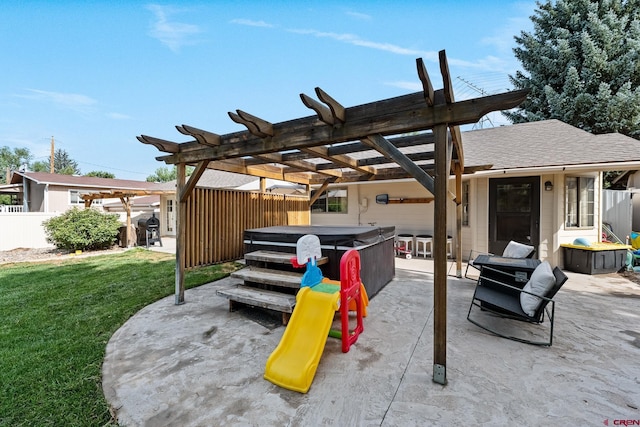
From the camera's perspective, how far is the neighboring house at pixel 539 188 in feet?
20.2

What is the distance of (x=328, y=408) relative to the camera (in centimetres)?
208

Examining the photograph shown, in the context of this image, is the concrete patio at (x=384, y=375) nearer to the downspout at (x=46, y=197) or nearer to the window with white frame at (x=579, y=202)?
the window with white frame at (x=579, y=202)

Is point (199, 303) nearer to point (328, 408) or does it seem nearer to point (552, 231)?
point (328, 408)

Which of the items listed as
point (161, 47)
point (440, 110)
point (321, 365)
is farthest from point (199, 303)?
point (161, 47)

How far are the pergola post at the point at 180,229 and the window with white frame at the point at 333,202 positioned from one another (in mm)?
6311

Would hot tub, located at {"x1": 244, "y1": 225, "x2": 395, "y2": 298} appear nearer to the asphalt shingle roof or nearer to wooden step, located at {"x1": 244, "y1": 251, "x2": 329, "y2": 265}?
wooden step, located at {"x1": 244, "y1": 251, "x2": 329, "y2": 265}

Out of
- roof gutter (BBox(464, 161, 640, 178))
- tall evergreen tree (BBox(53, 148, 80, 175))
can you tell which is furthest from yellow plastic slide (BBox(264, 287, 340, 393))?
tall evergreen tree (BBox(53, 148, 80, 175))

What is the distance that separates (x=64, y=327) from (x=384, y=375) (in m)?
4.09

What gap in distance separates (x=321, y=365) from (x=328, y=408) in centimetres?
59

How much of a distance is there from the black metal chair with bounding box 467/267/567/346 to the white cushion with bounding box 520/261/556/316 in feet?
0.09

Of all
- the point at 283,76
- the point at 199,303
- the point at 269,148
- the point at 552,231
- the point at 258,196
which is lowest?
the point at 199,303

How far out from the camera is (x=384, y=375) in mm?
2484

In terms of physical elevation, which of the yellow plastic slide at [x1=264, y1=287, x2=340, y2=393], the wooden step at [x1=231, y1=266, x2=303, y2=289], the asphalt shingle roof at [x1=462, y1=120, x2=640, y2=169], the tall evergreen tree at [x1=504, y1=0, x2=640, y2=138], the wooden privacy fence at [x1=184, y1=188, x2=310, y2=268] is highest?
the tall evergreen tree at [x1=504, y1=0, x2=640, y2=138]

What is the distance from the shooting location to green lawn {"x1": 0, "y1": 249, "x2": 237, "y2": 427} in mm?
2115
